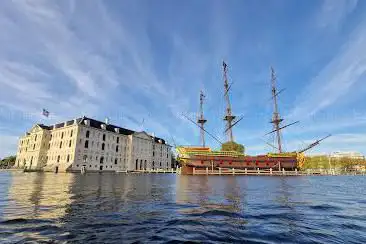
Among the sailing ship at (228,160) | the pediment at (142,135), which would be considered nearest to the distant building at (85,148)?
the pediment at (142,135)

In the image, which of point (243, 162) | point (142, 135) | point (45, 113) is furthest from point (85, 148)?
point (243, 162)

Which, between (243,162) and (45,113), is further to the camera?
(45,113)

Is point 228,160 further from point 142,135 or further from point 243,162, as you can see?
point 142,135

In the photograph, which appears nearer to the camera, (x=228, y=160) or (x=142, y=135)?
(x=228, y=160)

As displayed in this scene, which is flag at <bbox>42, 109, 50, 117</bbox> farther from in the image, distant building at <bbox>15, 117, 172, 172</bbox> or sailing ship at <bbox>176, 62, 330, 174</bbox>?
sailing ship at <bbox>176, 62, 330, 174</bbox>

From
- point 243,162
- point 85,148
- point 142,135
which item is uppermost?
point 142,135

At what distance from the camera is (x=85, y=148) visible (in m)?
77.7

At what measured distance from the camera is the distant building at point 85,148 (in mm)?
76375

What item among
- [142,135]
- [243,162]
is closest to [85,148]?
[142,135]

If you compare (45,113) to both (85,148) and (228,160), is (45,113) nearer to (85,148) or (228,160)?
(85,148)

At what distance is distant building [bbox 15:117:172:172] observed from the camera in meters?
76.4

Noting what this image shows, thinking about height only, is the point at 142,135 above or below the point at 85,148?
above

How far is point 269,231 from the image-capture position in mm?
6828

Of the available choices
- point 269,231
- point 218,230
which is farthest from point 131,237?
point 269,231
